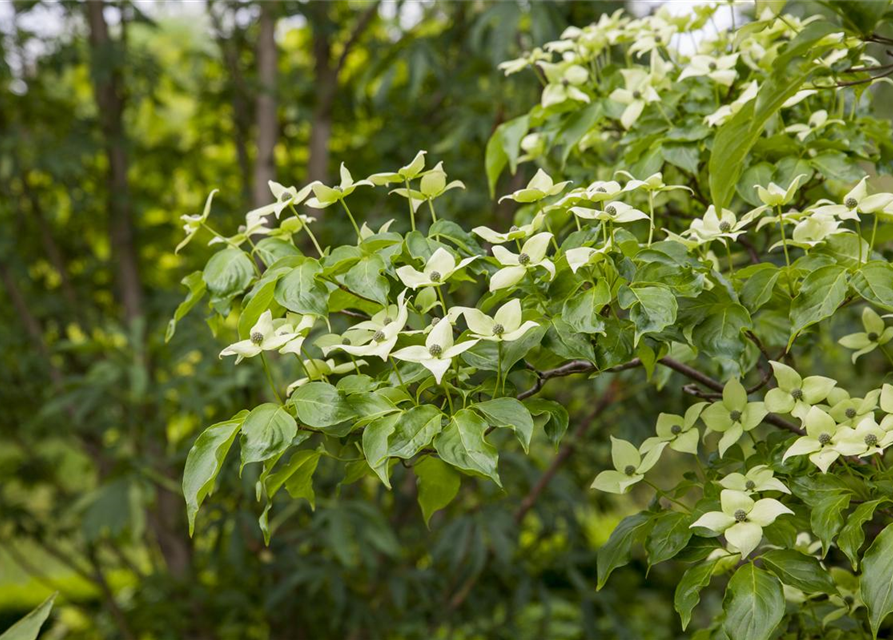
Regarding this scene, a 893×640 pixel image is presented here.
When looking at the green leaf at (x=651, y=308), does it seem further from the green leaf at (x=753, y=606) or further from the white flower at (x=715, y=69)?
the white flower at (x=715, y=69)

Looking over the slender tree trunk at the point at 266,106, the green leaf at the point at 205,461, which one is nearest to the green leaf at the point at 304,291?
the green leaf at the point at 205,461

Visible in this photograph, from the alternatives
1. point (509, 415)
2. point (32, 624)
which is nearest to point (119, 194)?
point (32, 624)

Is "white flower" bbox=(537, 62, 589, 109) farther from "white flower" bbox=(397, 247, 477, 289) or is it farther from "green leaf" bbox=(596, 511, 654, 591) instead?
"green leaf" bbox=(596, 511, 654, 591)

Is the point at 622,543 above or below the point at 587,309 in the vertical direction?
below

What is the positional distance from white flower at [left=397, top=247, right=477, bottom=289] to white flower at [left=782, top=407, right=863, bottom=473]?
0.34 metres

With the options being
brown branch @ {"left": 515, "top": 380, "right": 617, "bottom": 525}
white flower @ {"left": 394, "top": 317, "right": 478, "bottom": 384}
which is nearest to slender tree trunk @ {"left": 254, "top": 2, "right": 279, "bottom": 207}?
brown branch @ {"left": 515, "top": 380, "right": 617, "bottom": 525}

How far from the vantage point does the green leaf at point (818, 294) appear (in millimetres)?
796

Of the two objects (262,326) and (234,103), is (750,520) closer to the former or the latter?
(262,326)

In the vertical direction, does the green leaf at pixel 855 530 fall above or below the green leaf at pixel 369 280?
below

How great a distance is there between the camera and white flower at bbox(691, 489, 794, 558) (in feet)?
2.52

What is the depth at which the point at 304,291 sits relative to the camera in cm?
80

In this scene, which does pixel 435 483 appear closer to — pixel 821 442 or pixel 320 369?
pixel 320 369

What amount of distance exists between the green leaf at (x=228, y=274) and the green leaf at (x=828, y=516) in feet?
1.89

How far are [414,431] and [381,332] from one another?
0.32 ft
